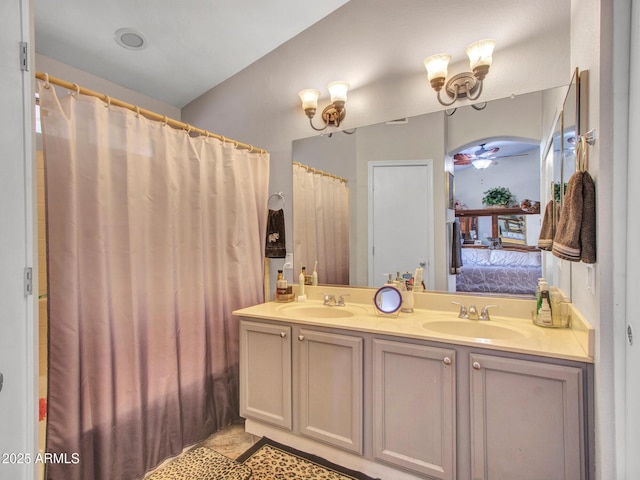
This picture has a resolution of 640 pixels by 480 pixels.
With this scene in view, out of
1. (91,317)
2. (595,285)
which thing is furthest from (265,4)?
(595,285)

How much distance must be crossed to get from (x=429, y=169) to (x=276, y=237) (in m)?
1.22

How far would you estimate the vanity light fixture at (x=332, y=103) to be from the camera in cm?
222

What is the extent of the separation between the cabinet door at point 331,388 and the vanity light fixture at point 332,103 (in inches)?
58.1

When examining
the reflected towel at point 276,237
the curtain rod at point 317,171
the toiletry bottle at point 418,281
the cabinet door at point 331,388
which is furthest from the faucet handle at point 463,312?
the reflected towel at point 276,237

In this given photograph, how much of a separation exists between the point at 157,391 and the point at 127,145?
1363mm

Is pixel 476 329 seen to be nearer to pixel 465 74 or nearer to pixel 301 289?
pixel 301 289

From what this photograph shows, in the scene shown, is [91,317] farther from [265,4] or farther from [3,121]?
[265,4]

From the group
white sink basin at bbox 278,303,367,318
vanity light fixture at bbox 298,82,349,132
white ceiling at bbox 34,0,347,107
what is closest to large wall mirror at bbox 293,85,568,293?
vanity light fixture at bbox 298,82,349,132

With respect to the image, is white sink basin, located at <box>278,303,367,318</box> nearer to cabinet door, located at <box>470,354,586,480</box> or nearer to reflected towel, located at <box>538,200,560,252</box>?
cabinet door, located at <box>470,354,586,480</box>

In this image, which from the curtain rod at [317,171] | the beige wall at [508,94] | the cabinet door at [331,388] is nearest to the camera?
the beige wall at [508,94]

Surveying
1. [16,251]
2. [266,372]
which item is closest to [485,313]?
[266,372]

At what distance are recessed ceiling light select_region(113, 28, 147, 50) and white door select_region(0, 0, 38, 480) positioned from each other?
1.24 meters

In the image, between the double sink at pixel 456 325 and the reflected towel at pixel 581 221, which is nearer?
the reflected towel at pixel 581 221

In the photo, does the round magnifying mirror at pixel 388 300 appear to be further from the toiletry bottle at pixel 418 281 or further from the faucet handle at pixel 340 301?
the faucet handle at pixel 340 301
